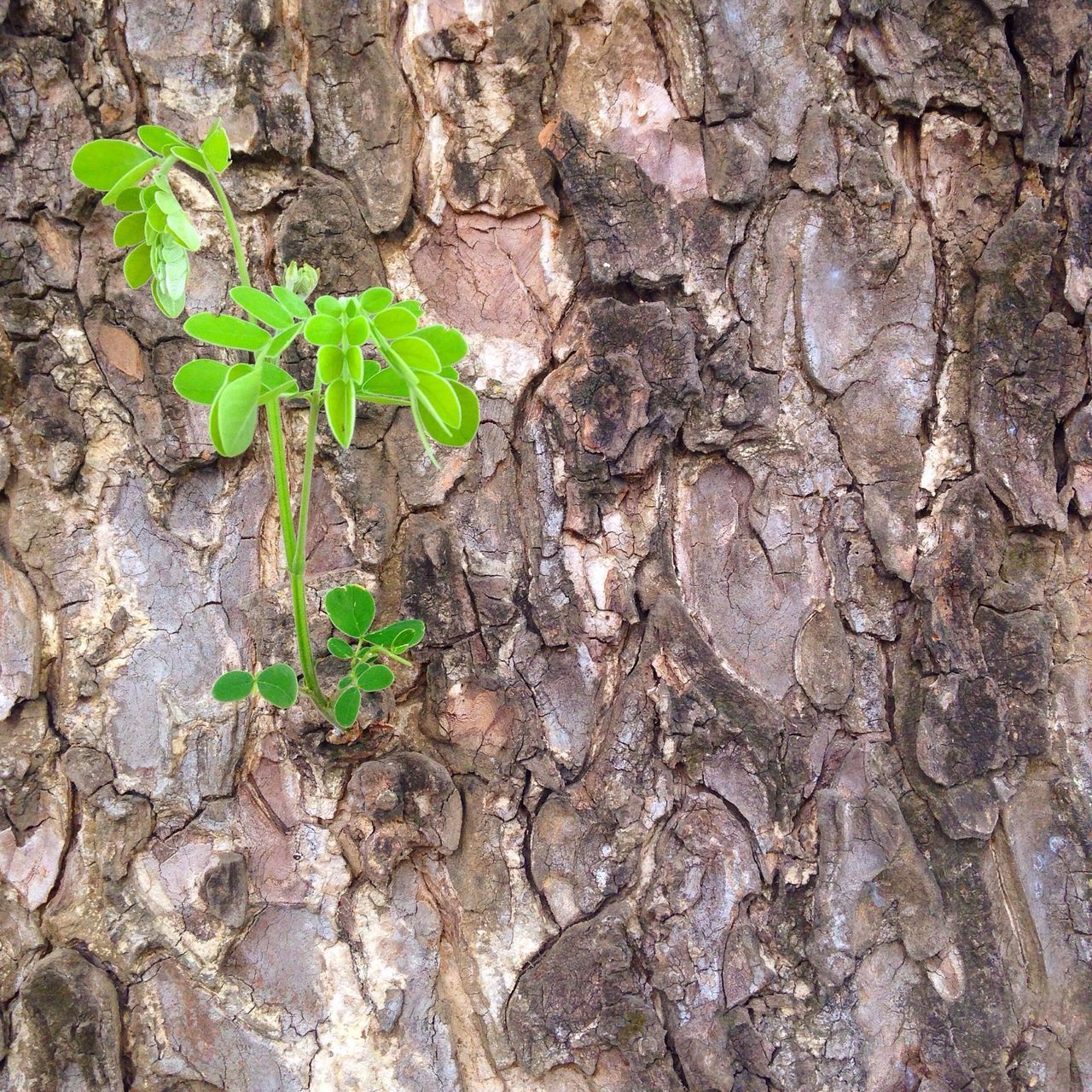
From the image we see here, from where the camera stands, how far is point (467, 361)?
1.30 m

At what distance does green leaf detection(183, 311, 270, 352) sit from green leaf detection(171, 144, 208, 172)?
0.23 metres

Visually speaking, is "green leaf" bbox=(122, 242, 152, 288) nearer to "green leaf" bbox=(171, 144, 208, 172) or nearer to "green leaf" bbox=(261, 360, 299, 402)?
"green leaf" bbox=(171, 144, 208, 172)

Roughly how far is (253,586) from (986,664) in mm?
1136

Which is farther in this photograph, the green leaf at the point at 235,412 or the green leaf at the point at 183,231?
Answer: the green leaf at the point at 183,231

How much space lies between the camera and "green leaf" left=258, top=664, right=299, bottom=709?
1145 mm

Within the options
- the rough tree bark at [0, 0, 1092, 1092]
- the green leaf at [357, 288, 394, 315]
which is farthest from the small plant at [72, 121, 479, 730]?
the rough tree bark at [0, 0, 1092, 1092]

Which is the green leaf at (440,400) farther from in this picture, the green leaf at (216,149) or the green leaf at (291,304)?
the green leaf at (216,149)

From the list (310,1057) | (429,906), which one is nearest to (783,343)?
(429,906)

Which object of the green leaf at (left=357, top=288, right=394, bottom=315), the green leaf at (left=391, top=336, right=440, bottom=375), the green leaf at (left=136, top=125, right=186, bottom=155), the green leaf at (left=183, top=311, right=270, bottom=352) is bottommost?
the green leaf at (left=183, top=311, right=270, bottom=352)

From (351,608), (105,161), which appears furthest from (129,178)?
Answer: (351,608)

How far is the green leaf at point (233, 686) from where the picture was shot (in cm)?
114

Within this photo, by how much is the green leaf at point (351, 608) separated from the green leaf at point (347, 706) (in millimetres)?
81

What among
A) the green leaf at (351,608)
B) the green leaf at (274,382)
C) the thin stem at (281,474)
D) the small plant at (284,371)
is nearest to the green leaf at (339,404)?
the small plant at (284,371)

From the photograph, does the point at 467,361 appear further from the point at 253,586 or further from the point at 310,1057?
the point at 310,1057
